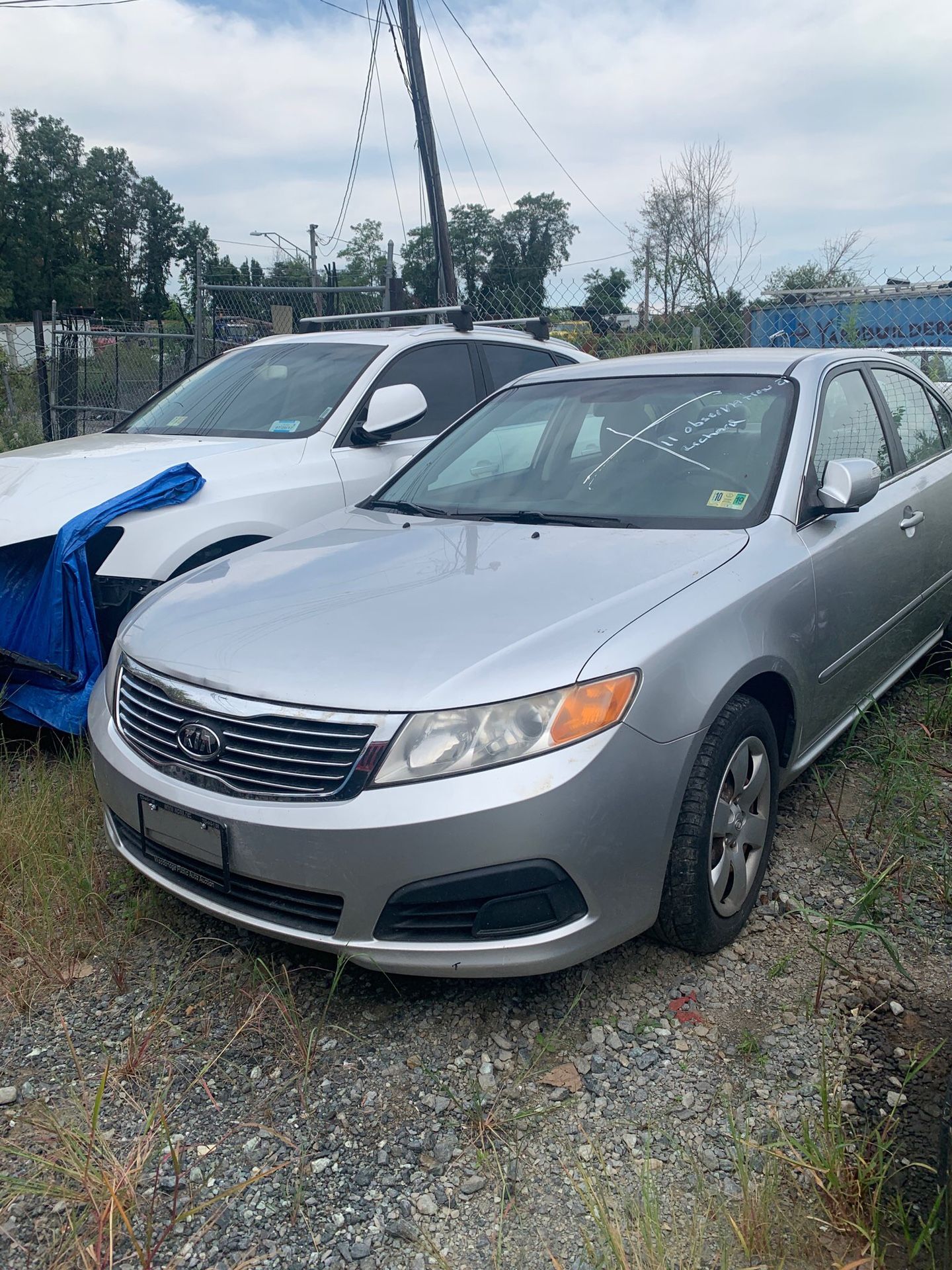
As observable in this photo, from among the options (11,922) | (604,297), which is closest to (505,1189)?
(11,922)

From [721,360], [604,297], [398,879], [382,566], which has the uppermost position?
[604,297]

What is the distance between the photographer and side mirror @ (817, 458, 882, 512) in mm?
2973

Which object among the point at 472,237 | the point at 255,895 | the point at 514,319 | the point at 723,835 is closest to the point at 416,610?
the point at 255,895

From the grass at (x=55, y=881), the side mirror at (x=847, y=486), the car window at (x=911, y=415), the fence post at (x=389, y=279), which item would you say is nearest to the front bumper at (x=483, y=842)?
the grass at (x=55, y=881)

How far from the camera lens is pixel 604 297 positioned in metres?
8.34

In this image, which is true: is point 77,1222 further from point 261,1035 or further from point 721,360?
point 721,360

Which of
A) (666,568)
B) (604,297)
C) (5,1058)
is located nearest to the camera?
(5,1058)

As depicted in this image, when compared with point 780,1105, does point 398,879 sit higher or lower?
higher

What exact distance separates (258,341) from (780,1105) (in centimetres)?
486

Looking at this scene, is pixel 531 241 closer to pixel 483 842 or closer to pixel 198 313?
pixel 198 313

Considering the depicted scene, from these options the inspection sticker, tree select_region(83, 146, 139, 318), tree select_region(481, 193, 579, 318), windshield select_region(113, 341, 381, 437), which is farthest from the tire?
tree select_region(83, 146, 139, 318)

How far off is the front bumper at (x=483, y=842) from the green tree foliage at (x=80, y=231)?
193 feet

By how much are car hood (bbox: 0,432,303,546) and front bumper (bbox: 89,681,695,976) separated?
74.3 inches

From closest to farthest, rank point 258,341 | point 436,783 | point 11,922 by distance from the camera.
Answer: point 436,783
point 11,922
point 258,341
